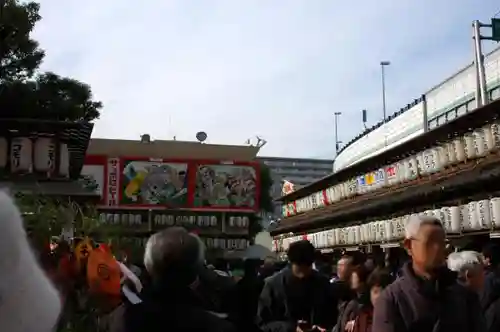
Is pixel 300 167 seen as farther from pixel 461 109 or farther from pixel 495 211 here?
pixel 495 211

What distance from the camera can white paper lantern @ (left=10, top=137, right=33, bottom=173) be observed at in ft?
42.7

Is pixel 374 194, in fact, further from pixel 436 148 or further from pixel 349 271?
pixel 349 271

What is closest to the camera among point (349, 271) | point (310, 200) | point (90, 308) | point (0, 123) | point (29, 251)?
point (29, 251)

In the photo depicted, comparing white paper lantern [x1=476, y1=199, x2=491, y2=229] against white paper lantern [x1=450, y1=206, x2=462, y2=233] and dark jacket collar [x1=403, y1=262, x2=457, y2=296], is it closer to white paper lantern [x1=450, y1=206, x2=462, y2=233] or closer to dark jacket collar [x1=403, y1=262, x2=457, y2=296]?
white paper lantern [x1=450, y1=206, x2=462, y2=233]

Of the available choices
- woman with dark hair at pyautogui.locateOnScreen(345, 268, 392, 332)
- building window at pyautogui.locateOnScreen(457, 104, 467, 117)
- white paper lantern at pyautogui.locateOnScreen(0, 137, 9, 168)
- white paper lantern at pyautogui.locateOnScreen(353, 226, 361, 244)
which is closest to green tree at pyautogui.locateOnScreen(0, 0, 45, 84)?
white paper lantern at pyautogui.locateOnScreen(0, 137, 9, 168)

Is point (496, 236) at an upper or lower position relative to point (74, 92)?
lower

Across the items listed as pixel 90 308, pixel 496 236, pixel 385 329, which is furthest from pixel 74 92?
pixel 385 329

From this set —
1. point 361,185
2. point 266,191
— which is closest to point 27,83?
point 361,185

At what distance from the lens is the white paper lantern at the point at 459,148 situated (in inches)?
566

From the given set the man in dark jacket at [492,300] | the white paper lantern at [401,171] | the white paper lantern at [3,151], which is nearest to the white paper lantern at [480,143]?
the white paper lantern at [401,171]

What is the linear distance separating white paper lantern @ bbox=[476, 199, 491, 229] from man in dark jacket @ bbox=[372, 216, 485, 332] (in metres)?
10.1

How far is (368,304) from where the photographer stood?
5.47m

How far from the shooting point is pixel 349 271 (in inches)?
254

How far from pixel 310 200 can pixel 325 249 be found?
20.4 ft
